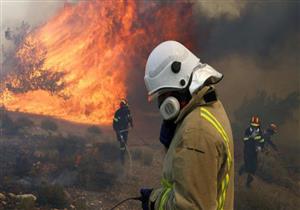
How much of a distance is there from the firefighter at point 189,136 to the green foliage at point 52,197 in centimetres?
649

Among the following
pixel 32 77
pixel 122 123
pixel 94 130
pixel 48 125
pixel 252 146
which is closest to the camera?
pixel 252 146

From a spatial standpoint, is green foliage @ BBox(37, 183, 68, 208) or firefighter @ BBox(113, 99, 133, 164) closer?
green foliage @ BBox(37, 183, 68, 208)

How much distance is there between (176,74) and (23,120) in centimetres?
1120

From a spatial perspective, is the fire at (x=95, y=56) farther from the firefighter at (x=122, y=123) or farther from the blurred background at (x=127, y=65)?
the firefighter at (x=122, y=123)

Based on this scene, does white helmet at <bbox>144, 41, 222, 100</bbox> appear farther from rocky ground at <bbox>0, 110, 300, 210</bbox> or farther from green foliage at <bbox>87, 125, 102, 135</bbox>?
green foliage at <bbox>87, 125, 102, 135</bbox>

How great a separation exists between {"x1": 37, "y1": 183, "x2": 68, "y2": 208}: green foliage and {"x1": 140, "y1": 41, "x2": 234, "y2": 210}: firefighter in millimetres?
6492

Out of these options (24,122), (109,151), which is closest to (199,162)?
(109,151)

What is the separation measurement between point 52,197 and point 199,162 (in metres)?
7.16

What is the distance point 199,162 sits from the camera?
2158mm

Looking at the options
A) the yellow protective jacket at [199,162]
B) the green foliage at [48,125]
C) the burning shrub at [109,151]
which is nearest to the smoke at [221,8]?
the burning shrub at [109,151]

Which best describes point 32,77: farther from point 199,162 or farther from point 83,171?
point 199,162

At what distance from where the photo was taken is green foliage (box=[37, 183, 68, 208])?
8594mm

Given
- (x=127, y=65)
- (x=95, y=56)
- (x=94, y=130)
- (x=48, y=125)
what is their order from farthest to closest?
1. (x=127, y=65)
2. (x=95, y=56)
3. (x=94, y=130)
4. (x=48, y=125)

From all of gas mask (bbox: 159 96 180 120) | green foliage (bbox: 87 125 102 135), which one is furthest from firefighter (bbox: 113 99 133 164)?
gas mask (bbox: 159 96 180 120)
